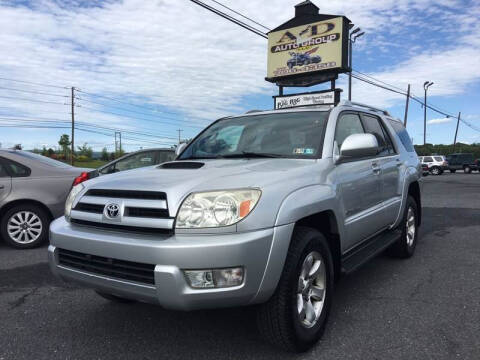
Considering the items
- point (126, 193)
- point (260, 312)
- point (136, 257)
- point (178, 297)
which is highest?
point (126, 193)

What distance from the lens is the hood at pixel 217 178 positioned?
2.44 m

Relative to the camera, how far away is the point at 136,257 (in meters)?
2.33

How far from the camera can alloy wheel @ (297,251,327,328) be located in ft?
8.82

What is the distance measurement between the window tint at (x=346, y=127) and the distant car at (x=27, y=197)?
13.8 ft

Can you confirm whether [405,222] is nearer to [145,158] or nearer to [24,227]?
[24,227]

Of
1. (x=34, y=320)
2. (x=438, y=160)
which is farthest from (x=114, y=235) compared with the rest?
(x=438, y=160)

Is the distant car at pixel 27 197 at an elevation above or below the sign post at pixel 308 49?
below

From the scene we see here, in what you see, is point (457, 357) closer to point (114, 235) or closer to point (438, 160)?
point (114, 235)

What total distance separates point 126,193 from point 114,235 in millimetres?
274

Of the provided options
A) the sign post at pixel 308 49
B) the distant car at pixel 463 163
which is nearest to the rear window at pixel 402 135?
the sign post at pixel 308 49

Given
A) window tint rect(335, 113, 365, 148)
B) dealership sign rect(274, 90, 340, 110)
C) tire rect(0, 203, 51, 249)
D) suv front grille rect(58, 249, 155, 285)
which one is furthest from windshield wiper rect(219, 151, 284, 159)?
dealership sign rect(274, 90, 340, 110)

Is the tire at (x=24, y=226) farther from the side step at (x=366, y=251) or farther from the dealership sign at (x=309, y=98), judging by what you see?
the dealership sign at (x=309, y=98)

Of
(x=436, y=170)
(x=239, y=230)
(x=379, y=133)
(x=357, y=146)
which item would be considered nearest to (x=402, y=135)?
(x=379, y=133)

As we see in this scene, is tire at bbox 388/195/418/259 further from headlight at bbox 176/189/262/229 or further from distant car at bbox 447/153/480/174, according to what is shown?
distant car at bbox 447/153/480/174
